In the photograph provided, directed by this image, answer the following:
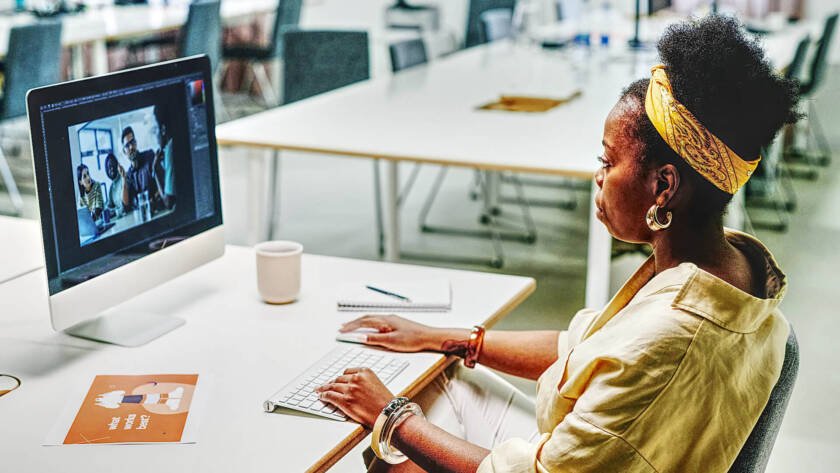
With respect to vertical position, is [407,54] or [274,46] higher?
[407,54]

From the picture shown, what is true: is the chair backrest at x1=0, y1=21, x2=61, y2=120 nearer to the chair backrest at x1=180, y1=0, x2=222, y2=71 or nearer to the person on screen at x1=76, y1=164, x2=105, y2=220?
the chair backrest at x1=180, y1=0, x2=222, y2=71

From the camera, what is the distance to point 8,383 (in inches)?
60.1

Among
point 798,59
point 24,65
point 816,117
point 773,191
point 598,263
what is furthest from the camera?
point 816,117

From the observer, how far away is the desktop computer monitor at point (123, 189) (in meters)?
1.55

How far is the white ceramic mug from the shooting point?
1.84 m

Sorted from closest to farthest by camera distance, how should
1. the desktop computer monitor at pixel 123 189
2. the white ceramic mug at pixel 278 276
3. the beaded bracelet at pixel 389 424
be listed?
the beaded bracelet at pixel 389 424 < the desktop computer monitor at pixel 123 189 < the white ceramic mug at pixel 278 276

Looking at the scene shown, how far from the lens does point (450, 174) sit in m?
5.82

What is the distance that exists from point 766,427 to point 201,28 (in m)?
5.22

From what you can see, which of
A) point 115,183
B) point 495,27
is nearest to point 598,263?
point 115,183

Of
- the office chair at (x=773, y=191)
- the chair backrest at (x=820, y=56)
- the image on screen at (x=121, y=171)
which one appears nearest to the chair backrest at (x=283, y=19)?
the office chair at (x=773, y=191)

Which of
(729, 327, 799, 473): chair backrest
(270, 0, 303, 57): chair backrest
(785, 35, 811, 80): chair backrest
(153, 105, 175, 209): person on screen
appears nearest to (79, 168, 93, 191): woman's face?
(153, 105, 175, 209): person on screen

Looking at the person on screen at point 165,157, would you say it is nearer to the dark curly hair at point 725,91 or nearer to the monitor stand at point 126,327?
the monitor stand at point 126,327

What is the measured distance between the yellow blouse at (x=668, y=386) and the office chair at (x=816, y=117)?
3959 millimetres

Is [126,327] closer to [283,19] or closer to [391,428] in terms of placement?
[391,428]
